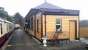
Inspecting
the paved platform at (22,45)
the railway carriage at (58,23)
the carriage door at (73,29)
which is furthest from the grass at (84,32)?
the carriage door at (73,29)

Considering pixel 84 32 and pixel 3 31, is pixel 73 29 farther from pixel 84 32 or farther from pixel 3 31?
pixel 84 32

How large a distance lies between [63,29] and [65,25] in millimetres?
534

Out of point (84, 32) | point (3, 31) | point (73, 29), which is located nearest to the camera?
point (84, 32)

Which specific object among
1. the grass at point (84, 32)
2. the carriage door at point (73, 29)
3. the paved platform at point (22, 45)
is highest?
the grass at point (84, 32)

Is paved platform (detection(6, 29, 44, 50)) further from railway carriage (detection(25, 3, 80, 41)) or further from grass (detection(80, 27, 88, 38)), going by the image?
grass (detection(80, 27, 88, 38))

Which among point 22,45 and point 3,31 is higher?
point 3,31

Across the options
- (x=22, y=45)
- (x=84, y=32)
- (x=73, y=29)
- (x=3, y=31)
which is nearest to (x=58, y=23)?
(x=73, y=29)

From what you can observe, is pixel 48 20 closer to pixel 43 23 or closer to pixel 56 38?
pixel 43 23

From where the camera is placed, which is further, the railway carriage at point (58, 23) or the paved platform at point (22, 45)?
the railway carriage at point (58, 23)

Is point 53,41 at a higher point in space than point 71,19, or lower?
lower

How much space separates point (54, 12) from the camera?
24.0 metres

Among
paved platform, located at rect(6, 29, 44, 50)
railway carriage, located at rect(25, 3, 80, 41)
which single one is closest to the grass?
paved platform, located at rect(6, 29, 44, 50)

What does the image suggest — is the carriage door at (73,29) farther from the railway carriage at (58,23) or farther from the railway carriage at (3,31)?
the railway carriage at (3,31)

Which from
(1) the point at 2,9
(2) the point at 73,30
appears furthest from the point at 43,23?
(1) the point at 2,9
